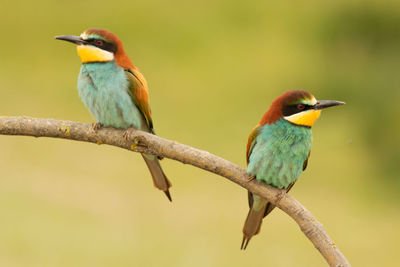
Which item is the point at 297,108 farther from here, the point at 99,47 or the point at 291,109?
the point at 99,47

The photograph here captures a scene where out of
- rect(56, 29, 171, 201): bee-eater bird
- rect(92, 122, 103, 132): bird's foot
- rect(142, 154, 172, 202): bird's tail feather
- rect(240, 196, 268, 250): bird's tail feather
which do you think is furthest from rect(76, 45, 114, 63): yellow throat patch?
rect(240, 196, 268, 250): bird's tail feather

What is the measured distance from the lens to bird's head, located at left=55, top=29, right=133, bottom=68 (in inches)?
83.0

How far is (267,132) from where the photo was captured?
7.22 feet

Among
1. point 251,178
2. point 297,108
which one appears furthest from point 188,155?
point 297,108

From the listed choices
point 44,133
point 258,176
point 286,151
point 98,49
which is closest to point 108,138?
point 44,133

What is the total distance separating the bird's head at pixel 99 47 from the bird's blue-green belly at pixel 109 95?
3 cm

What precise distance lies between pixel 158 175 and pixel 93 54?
1.97 ft

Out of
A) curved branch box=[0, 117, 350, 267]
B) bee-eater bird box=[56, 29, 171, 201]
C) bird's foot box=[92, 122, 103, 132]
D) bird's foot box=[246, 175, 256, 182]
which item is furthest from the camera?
bee-eater bird box=[56, 29, 171, 201]

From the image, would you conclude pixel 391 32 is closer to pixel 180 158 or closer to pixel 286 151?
pixel 286 151

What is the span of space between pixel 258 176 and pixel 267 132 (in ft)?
0.74

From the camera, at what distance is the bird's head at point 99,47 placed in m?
2.11

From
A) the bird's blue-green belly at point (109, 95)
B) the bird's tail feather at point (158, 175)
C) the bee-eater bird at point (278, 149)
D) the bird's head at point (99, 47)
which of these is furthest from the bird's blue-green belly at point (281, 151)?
the bird's head at point (99, 47)

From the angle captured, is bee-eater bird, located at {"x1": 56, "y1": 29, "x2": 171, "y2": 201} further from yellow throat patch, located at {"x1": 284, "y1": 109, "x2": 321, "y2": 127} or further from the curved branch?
yellow throat patch, located at {"x1": 284, "y1": 109, "x2": 321, "y2": 127}

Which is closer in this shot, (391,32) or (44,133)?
(44,133)
